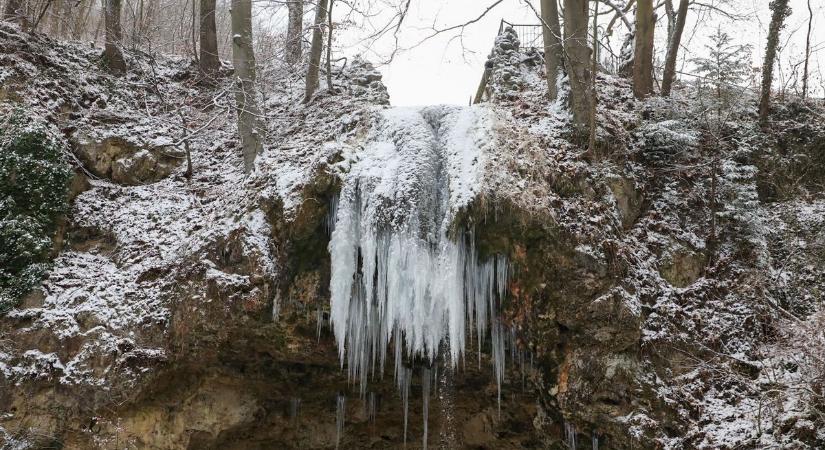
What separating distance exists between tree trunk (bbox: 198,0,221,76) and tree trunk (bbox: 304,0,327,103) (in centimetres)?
237

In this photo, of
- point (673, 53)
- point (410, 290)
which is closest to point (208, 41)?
point (410, 290)

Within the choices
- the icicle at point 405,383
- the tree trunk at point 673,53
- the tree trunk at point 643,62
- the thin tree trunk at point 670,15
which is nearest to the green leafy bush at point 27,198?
the icicle at point 405,383

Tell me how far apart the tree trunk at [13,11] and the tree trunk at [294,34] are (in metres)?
4.77

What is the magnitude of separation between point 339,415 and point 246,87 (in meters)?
5.59

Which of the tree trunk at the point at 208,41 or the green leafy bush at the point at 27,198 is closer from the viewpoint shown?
the green leafy bush at the point at 27,198

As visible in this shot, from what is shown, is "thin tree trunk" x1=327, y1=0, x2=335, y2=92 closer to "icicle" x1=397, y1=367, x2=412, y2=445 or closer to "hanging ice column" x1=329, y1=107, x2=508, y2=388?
"hanging ice column" x1=329, y1=107, x2=508, y2=388

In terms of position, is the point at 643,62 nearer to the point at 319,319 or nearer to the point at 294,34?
the point at 319,319

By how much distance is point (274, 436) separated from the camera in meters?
8.64

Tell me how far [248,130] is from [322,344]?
3.95 m

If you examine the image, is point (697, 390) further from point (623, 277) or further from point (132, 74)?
point (132, 74)

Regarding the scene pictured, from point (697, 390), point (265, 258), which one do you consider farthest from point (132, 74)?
point (697, 390)

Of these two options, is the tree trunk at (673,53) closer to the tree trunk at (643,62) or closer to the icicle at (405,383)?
the tree trunk at (643,62)

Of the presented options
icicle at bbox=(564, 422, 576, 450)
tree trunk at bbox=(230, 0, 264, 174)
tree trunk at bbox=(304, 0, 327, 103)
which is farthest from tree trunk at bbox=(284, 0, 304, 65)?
icicle at bbox=(564, 422, 576, 450)

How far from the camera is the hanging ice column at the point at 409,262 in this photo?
691 centimetres
